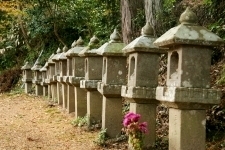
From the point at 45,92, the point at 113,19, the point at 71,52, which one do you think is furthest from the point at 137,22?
the point at 45,92

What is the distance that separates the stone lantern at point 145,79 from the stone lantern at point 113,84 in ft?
3.59

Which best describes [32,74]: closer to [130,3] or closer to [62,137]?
[130,3]

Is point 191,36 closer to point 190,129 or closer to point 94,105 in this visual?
point 190,129

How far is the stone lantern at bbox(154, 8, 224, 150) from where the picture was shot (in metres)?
5.33

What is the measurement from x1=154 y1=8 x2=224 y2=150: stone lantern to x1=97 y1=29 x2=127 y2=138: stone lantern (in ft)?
8.19

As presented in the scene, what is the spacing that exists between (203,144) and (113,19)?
42.9 ft

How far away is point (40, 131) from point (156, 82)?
149 inches

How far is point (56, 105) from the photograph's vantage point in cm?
1399

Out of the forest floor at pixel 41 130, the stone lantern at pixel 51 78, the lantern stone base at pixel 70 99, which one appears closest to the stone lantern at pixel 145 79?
the forest floor at pixel 41 130

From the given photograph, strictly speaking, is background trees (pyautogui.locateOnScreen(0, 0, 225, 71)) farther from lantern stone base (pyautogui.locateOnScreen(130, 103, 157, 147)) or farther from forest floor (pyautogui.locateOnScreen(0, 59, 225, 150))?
lantern stone base (pyautogui.locateOnScreen(130, 103, 157, 147))

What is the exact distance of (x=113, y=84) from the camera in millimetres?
8023

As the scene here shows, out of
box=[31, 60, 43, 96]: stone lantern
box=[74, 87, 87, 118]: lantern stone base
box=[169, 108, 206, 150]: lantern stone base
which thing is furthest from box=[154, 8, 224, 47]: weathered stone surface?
box=[31, 60, 43, 96]: stone lantern

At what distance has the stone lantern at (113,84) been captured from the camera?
7.97 m

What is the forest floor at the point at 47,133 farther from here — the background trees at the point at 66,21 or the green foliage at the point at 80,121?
the background trees at the point at 66,21
